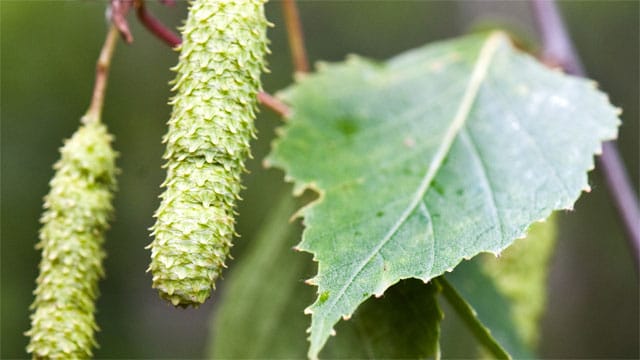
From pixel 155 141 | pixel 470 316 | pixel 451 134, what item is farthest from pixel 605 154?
pixel 155 141

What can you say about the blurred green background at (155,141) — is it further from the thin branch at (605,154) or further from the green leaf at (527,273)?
the green leaf at (527,273)

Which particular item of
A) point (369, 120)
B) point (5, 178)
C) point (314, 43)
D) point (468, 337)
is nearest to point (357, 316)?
point (369, 120)

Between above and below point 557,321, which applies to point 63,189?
above

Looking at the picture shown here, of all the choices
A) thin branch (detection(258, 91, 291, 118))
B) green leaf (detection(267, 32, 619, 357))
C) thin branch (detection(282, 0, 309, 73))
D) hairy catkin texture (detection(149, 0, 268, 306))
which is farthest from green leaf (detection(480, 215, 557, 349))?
hairy catkin texture (detection(149, 0, 268, 306))

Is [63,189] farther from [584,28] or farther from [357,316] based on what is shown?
[584,28]

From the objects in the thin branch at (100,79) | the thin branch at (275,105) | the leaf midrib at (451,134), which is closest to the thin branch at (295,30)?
the thin branch at (275,105)

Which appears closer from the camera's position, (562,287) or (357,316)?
(357,316)
